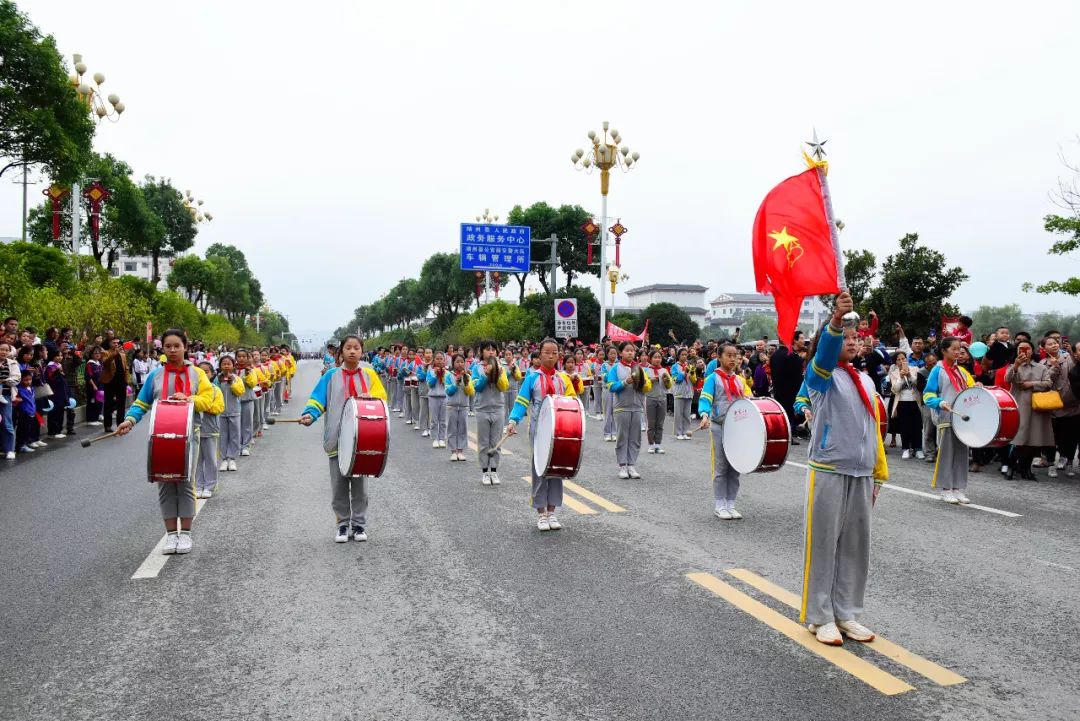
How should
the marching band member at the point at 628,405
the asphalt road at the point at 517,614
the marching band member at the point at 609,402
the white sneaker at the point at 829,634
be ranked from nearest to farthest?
the asphalt road at the point at 517,614 → the white sneaker at the point at 829,634 → the marching band member at the point at 628,405 → the marching band member at the point at 609,402

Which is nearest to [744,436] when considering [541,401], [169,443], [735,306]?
[541,401]

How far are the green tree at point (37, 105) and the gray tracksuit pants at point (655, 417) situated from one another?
50.2ft

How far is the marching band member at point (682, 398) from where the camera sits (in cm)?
1691

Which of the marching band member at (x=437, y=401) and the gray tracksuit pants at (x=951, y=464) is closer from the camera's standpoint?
the gray tracksuit pants at (x=951, y=464)

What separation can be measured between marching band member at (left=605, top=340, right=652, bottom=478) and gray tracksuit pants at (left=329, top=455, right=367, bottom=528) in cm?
465

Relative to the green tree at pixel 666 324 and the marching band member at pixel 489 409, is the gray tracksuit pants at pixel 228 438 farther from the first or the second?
the green tree at pixel 666 324

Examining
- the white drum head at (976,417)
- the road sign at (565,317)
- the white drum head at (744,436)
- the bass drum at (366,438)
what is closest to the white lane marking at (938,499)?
the white drum head at (976,417)

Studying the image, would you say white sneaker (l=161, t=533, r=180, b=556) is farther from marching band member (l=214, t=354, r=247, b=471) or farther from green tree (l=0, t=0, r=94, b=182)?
green tree (l=0, t=0, r=94, b=182)

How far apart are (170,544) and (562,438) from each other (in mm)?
3434

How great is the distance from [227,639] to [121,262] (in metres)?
155

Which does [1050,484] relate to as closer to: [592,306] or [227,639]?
[227,639]

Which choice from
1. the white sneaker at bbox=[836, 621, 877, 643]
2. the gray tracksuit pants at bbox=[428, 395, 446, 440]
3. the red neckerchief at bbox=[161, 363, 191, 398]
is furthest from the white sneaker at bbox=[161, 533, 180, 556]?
the gray tracksuit pants at bbox=[428, 395, 446, 440]

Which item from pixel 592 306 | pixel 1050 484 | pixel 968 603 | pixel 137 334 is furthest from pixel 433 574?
pixel 592 306

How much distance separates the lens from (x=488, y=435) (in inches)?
444
